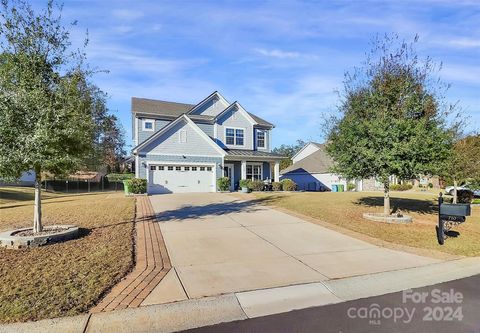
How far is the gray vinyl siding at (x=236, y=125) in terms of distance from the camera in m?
28.4

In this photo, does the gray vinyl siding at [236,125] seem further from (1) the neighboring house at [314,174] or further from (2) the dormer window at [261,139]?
(1) the neighboring house at [314,174]

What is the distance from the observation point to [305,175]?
41.3 meters

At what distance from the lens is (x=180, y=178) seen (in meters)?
24.8

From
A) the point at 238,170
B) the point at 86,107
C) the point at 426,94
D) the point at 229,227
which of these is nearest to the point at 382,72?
the point at 426,94

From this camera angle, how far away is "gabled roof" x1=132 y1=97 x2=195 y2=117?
2775cm

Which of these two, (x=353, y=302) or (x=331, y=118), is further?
(x=331, y=118)

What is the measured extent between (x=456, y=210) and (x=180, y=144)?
62.6 feet

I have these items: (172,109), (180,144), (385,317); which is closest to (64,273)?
(385,317)

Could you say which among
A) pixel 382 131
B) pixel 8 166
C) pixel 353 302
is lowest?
pixel 353 302

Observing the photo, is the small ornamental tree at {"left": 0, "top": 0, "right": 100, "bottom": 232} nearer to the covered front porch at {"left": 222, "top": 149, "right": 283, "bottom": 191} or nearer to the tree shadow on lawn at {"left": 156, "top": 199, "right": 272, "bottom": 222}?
the tree shadow on lawn at {"left": 156, "top": 199, "right": 272, "bottom": 222}

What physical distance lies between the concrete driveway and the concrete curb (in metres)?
0.28

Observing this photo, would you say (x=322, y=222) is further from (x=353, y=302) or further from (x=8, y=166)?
(x=8, y=166)

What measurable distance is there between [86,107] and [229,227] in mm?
5404

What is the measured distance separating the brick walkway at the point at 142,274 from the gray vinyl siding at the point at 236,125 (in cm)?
1863
